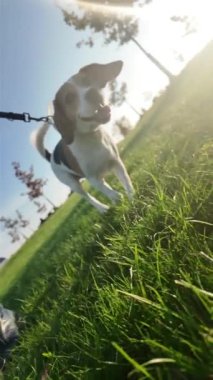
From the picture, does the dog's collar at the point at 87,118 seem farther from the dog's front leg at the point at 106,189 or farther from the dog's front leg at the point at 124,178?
the dog's front leg at the point at 106,189

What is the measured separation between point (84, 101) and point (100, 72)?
0.44 meters

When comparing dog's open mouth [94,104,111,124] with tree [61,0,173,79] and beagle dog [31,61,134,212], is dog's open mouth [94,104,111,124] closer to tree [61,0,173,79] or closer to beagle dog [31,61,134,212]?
beagle dog [31,61,134,212]

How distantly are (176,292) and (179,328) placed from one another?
22 centimetres

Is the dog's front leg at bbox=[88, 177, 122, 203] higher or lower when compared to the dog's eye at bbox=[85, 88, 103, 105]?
lower

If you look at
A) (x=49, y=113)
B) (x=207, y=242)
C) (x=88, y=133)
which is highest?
(x=49, y=113)

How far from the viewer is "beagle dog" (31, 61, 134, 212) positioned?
18.1 ft

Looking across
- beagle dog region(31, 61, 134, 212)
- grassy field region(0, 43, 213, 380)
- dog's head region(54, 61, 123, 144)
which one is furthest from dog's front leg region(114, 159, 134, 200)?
grassy field region(0, 43, 213, 380)

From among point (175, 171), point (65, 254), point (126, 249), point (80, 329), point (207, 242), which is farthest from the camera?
point (65, 254)

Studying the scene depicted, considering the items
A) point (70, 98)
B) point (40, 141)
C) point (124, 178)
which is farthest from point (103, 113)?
point (40, 141)

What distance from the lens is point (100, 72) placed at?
225 inches

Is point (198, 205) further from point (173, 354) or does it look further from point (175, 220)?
point (173, 354)

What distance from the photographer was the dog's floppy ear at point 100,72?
5663mm

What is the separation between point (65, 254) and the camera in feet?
21.9

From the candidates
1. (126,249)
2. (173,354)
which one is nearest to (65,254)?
(126,249)
